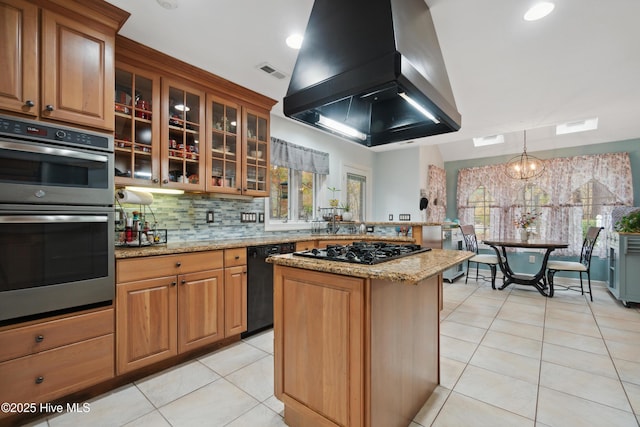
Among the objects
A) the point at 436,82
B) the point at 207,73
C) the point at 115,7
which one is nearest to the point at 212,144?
the point at 207,73

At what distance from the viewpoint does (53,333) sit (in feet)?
5.54

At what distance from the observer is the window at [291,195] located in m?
3.99

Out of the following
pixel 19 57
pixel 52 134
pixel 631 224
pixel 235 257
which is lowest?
pixel 235 257

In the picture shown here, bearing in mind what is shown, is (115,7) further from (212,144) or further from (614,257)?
(614,257)

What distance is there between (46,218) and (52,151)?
39 centimetres

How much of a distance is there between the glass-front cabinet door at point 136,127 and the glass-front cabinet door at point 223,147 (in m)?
0.47

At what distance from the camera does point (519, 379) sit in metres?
2.10

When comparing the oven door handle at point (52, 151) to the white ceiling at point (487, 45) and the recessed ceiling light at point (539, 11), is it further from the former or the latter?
the recessed ceiling light at point (539, 11)

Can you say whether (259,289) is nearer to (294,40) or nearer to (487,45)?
(294,40)

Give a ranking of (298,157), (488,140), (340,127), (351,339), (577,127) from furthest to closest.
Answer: (488,140)
(577,127)
(298,157)
(340,127)
(351,339)

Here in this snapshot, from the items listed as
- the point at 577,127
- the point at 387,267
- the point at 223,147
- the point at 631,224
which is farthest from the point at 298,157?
the point at 577,127

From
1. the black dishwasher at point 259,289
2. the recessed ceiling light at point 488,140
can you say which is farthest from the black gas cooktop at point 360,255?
the recessed ceiling light at point 488,140

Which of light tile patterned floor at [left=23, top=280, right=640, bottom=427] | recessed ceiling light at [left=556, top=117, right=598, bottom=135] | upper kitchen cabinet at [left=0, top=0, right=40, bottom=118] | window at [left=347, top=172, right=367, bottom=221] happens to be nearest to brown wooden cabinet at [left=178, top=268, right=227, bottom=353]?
light tile patterned floor at [left=23, top=280, right=640, bottom=427]

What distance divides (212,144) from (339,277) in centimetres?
206
